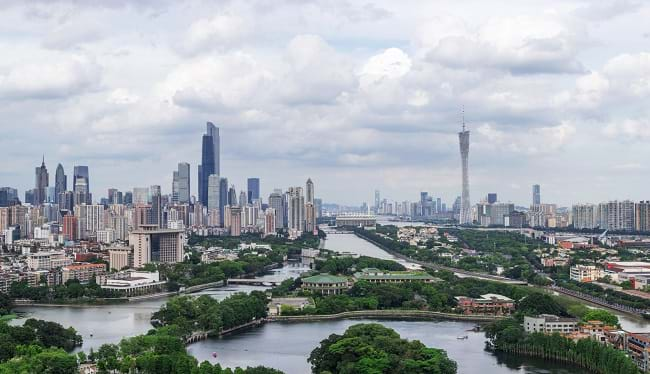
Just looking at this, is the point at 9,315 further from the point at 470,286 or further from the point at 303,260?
the point at 303,260

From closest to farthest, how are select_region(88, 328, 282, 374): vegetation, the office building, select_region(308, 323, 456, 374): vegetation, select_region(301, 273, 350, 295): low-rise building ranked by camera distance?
select_region(88, 328, 282, 374): vegetation < select_region(308, 323, 456, 374): vegetation < select_region(301, 273, 350, 295): low-rise building < the office building

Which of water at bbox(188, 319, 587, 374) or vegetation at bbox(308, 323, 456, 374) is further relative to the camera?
water at bbox(188, 319, 587, 374)

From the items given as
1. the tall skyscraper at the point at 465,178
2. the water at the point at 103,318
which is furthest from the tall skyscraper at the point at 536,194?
the water at the point at 103,318

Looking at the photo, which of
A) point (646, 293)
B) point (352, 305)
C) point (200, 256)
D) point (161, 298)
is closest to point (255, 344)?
point (352, 305)

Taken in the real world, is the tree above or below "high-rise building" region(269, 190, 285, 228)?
below

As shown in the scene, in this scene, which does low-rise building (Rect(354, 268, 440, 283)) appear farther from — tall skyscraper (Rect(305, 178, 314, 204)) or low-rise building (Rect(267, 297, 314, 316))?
tall skyscraper (Rect(305, 178, 314, 204))

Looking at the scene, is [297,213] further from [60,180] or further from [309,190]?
[60,180]

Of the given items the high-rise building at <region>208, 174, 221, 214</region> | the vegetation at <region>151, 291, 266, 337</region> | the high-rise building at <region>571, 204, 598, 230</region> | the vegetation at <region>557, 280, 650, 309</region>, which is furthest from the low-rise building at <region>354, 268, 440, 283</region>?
the high-rise building at <region>208, 174, 221, 214</region>
